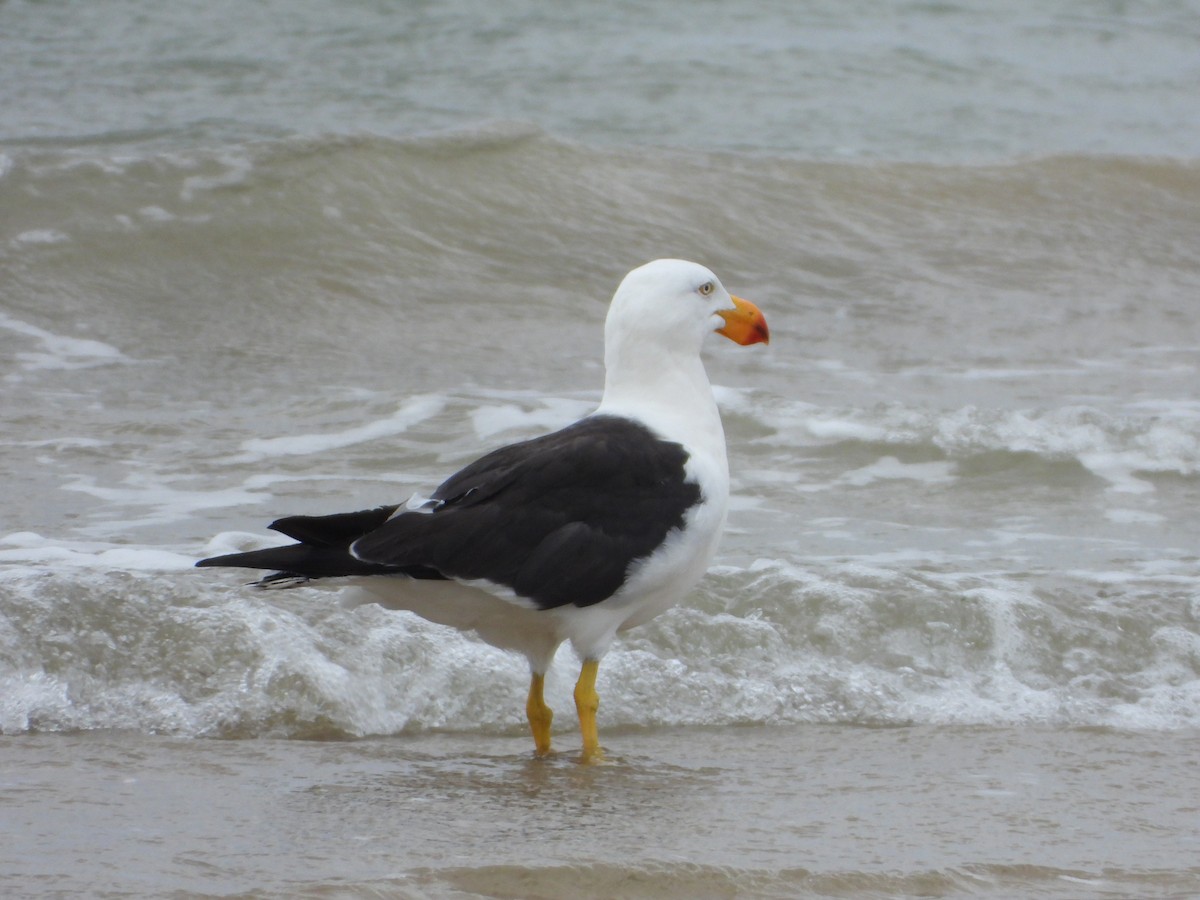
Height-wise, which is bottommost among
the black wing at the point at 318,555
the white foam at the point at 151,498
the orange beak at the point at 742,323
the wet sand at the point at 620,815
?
the wet sand at the point at 620,815

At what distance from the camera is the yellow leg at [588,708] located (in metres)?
3.78

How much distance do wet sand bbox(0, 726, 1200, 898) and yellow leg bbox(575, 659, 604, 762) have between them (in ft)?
0.16

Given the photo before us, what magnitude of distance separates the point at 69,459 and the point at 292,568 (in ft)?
8.67

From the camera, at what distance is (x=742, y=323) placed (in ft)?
13.8

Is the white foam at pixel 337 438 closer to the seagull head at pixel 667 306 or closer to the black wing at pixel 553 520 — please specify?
the seagull head at pixel 667 306

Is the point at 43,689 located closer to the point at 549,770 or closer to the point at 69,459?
the point at 549,770

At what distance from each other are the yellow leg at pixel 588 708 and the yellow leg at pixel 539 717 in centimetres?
8

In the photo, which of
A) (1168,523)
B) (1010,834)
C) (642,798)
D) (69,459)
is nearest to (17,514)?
(69,459)

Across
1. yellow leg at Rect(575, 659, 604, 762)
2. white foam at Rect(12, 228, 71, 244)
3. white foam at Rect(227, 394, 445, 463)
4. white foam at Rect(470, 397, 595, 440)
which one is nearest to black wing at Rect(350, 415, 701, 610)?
yellow leg at Rect(575, 659, 604, 762)

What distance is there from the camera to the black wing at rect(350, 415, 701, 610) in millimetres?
3547

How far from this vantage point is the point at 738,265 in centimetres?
933

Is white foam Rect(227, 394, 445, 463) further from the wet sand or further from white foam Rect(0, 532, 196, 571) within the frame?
the wet sand

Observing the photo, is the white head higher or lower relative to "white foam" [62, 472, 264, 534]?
higher

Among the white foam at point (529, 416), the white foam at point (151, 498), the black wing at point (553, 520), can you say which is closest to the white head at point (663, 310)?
the black wing at point (553, 520)
